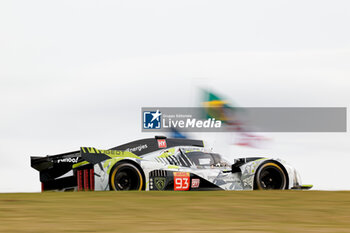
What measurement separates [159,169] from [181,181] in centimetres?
49

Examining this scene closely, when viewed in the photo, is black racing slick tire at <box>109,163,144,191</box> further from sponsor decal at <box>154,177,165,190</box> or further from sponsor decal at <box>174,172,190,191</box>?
sponsor decal at <box>174,172,190,191</box>

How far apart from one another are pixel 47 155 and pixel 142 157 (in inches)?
73.9

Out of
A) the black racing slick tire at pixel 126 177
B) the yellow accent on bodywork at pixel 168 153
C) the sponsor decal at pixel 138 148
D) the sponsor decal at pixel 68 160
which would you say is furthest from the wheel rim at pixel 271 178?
the sponsor decal at pixel 68 160

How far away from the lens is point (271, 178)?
11.6 meters

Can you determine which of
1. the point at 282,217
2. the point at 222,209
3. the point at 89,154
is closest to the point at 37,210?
the point at 222,209

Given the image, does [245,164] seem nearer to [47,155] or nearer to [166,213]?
[47,155]

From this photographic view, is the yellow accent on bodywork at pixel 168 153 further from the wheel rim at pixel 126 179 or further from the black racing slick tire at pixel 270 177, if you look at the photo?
the black racing slick tire at pixel 270 177

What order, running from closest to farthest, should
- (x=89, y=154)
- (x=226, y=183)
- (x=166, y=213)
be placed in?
(x=166, y=213), (x=89, y=154), (x=226, y=183)

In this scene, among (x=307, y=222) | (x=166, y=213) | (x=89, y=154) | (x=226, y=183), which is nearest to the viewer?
(x=307, y=222)

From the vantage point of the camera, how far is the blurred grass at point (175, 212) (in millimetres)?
5617

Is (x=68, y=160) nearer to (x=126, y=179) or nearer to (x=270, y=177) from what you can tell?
(x=126, y=179)

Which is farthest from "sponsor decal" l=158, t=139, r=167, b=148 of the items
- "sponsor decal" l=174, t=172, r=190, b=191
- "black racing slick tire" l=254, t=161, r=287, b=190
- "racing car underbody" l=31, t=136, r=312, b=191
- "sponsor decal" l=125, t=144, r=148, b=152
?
"black racing slick tire" l=254, t=161, r=287, b=190

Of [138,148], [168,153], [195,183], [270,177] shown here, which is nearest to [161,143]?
[168,153]

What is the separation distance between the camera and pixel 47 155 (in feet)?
36.9
